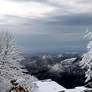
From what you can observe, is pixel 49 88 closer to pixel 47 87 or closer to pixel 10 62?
pixel 47 87

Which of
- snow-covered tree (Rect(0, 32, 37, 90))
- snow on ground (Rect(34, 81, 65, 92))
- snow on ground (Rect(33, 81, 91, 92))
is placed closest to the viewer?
snow-covered tree (Rect(0, 32, 37, 90))

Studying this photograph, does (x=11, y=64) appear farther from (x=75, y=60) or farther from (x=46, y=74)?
(x=75, y=60)

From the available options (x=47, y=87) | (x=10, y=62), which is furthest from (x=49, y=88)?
(x=10, y=62)

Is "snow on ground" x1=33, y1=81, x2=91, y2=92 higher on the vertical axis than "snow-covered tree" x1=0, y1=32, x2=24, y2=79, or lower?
lower

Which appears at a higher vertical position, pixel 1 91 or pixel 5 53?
pixel 5 53

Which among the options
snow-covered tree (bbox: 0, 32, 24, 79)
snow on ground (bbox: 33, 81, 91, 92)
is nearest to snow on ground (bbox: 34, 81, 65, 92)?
snow on ground (bbox: 33, 81, 91, 92)

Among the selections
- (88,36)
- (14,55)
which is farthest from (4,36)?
(88,36)

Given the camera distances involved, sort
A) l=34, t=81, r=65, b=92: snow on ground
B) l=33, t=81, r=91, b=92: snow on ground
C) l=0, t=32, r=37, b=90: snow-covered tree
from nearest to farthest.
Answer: l=0, t=32, r=37, b=90: snow-covered tree, l=33, t=81, r=91, b=92: snow on ground, l=34, t=81, r=65, b=92: snow on ground

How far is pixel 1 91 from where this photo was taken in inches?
1058

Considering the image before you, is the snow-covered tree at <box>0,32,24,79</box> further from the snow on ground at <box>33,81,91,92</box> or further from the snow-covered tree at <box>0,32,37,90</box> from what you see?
the snow on ground at <box>33,81,91,92</box>

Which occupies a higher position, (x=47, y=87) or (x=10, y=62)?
(x=10, y=62)

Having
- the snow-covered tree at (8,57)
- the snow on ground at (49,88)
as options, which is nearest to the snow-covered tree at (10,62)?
the snow-covered tree at (8,57)

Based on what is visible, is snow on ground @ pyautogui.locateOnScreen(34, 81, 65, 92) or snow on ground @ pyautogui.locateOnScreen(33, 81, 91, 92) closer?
snow on ground @ pyautogui.locateOnScreen(33, 81, 91, 92)

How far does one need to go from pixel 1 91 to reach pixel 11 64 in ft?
12.5
